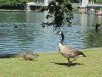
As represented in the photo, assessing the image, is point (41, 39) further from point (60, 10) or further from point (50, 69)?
point (50, 69)

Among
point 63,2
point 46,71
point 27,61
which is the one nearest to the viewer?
point 46,71

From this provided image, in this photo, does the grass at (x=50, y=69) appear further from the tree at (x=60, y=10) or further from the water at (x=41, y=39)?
the water at (x=41, y=39)

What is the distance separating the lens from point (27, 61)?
58.8 ft

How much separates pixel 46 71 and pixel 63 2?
12614mm

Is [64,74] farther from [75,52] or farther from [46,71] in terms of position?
[75,52]

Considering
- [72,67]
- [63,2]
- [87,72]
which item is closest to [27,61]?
[72,67]

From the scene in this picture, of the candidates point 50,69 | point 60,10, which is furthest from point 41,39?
point 50,69

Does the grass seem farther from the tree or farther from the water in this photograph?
the water

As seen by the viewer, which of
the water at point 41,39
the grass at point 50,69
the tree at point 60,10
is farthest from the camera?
the water at point 41,39

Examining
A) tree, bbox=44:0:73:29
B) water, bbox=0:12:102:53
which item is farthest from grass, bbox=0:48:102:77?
water, bbox=0:12:102:53

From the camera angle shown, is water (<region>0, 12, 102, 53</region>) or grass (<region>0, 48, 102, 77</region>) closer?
grass (<region>0, 48, 102, 77</region>)

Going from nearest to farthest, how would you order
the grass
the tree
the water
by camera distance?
the grass, the tree, the water

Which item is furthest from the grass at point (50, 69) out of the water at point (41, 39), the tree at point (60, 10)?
the water at point (41, 39)

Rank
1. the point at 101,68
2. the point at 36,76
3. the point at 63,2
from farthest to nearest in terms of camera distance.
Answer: the point at 63,2 < the point at 101,68 < the point at 36,76
